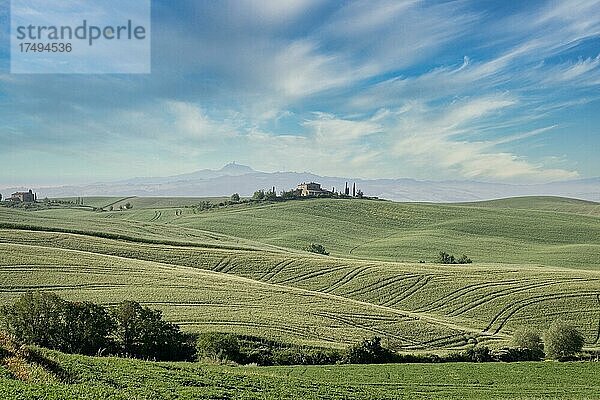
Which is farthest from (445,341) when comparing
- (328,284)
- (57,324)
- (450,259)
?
(450,259)

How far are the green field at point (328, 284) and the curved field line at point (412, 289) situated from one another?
0.11 m

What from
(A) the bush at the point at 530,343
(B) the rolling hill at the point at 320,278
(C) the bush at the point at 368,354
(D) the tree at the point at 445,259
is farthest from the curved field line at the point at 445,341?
(D) the tree at the point at 445,259

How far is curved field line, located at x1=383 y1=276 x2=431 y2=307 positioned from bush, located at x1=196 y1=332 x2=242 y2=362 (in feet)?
86.4

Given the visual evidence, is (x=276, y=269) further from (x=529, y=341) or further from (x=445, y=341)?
(x=529, y=341)

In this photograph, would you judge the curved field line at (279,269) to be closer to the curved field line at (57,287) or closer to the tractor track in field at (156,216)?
the curved field line at (57,287)

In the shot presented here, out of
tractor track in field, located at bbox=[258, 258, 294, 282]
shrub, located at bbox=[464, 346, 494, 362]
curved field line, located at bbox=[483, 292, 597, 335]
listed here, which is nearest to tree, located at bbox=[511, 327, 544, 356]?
shrub, located at bbox=[464, 346, 494, 362]

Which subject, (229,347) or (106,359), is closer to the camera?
(106,359)

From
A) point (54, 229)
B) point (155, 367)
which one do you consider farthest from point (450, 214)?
point (155, 367)

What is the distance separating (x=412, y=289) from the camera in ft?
202

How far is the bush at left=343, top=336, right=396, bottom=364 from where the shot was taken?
116 feet

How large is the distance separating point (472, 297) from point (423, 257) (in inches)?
1327

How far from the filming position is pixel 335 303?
51.6 metres

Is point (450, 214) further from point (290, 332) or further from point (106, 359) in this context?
point (106, 359)

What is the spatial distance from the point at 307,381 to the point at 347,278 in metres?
40.8
